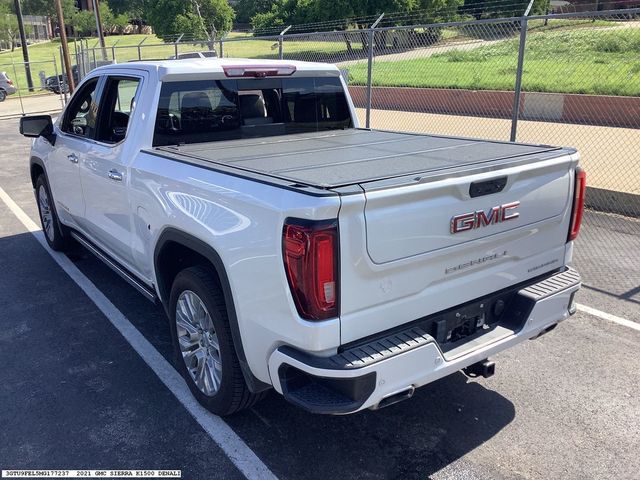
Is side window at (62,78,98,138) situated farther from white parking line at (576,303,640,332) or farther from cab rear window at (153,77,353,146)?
white parking line at (576,303,640,332)

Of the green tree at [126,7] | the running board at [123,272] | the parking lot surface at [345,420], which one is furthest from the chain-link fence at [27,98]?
the green tree at [126,7]

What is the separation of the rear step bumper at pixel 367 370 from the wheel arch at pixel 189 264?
290mm

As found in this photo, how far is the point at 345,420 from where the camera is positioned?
136 inches

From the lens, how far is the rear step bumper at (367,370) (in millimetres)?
2523

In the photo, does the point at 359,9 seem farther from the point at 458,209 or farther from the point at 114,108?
the point at 458,209

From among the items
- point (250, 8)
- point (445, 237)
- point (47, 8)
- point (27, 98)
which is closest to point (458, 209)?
point (445, 237)

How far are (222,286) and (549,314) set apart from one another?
5.89 ft

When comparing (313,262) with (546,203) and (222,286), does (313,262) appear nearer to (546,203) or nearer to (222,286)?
(222,286)

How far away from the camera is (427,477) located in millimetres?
2969

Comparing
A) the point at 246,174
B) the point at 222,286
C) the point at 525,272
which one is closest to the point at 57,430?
the point at 222,286

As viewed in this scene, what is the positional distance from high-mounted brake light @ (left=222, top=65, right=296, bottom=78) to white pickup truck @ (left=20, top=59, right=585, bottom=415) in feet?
0.06

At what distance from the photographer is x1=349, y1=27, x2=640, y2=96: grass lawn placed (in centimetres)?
1786

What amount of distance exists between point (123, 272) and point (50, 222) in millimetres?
2383

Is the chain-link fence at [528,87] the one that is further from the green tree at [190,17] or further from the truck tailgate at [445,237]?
the green tree at [190,17]
